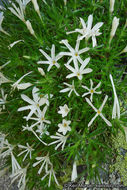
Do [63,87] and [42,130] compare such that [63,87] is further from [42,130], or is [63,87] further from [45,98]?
[42,130]

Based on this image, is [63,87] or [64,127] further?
[63,87]

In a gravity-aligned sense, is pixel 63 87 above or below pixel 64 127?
above

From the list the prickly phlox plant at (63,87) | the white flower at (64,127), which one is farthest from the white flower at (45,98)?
the white flower at (64,127)

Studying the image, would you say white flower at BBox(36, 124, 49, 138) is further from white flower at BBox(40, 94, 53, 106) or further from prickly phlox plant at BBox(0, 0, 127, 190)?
white flower at BBox(40, 94, 53, 106)

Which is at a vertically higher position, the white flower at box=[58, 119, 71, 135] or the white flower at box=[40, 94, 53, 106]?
the white flower at box=[40, 94, 53, 106]

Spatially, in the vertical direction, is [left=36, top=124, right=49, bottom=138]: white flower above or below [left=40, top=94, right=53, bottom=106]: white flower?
below

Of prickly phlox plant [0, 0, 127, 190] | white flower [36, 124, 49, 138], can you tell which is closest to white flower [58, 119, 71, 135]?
prickly phlox plant [0, 0, 127, 190]

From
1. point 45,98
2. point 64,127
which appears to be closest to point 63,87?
point 45,98

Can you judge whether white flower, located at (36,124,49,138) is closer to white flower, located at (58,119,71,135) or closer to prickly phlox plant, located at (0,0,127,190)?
prickly phlox plant, located at (0,0,127,190)

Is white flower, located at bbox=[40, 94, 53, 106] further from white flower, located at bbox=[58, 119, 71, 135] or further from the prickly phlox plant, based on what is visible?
white flower, located at bbox=[58, 119, 71, 135]
